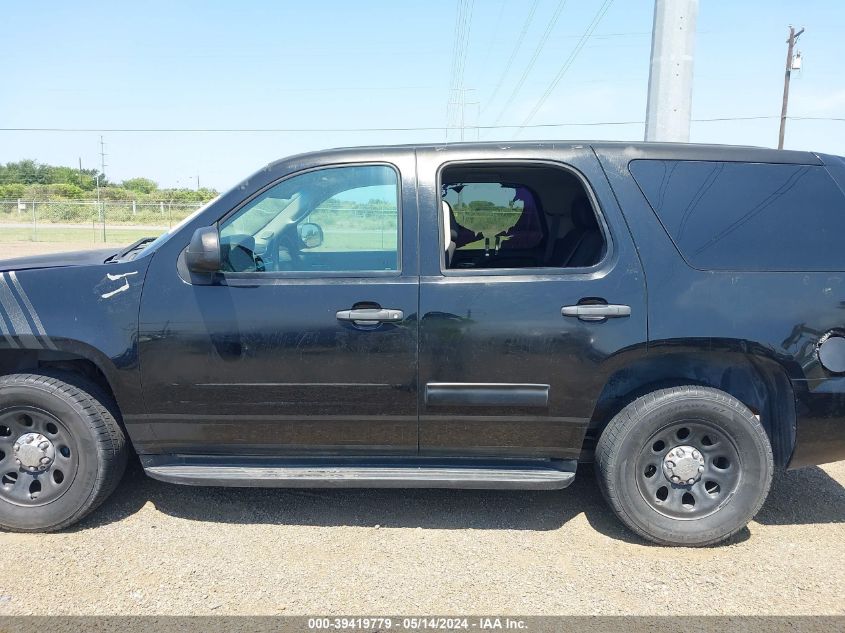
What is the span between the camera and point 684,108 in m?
5.75

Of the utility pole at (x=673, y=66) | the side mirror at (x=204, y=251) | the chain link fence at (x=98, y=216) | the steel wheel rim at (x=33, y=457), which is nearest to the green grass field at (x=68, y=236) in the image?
the chain link fence at (x=98, y=216)

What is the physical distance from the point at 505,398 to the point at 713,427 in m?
1.03

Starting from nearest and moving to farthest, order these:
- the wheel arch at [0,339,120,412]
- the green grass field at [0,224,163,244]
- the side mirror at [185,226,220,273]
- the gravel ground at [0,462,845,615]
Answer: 1. the gravel ground at [0,462,845,615]
2. the side mirror at [185,226,220,273]
3. the wheel arch at [0,339,120,412]
4. the green grass field at [0,224,163,244]

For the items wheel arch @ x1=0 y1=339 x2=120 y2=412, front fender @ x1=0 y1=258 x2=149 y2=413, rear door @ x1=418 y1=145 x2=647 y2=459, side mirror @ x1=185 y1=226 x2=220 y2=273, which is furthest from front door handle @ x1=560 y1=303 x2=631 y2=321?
wheel arch @ x1=0 y1=339 x2=120 y2=412

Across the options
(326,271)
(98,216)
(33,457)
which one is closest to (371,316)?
(326,271)

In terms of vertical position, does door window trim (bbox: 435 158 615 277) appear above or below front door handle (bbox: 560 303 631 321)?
above

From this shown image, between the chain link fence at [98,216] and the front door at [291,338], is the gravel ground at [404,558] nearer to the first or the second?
the front door at [291,338]

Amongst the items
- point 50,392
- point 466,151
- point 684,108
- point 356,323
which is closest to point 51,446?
point 50,392

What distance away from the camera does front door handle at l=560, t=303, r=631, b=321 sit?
2943 millimetres

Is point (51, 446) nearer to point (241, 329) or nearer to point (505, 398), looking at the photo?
point (241, 329)

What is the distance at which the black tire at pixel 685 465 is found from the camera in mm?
2988

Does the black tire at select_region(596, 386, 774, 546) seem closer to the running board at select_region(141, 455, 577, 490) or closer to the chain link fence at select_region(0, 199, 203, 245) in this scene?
the running board at select_region(141, 455, 577, 490)

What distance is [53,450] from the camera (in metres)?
3.15

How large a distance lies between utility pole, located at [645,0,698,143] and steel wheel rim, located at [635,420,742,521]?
12.1 feet
